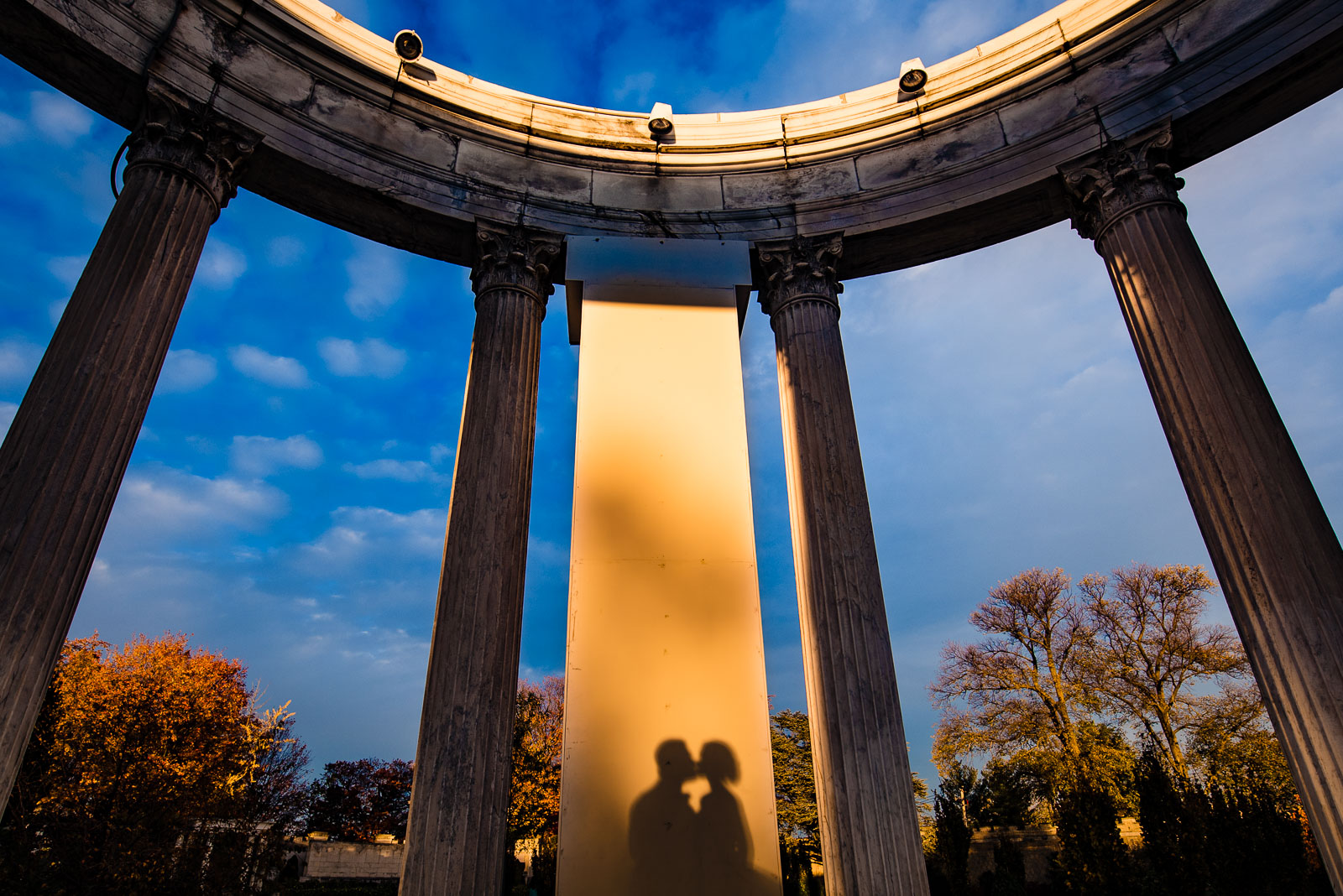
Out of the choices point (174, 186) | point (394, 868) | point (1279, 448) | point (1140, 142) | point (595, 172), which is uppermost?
point (595, 172)

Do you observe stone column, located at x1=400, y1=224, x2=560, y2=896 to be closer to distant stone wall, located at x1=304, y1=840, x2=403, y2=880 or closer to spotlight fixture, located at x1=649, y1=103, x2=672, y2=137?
spotlight fixture, located at x1=649, y1=103, x2=672, y2=137

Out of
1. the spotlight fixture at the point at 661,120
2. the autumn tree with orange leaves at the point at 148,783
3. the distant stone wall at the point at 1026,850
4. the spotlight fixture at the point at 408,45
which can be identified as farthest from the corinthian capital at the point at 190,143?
the distant stone wall at the point at 1026,850

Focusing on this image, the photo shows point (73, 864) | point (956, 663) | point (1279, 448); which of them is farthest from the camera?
point (956, 663)

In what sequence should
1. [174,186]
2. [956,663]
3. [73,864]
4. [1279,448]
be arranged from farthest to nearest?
[956,663] < [73,864] < [174,186] < [1279,448]

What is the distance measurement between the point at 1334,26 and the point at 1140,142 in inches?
148

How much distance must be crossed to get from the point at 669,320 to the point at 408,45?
994cm

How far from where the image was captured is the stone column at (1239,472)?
1116 cm

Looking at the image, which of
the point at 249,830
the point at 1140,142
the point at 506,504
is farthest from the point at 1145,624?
the point at 249,830

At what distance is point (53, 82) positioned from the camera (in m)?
15.3

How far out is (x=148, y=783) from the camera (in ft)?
126

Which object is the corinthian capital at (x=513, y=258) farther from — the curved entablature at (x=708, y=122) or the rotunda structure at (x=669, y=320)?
the curved entablature at (x=708, y=122)

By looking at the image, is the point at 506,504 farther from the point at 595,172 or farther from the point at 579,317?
the point at 595,172

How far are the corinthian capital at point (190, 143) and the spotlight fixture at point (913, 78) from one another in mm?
16814

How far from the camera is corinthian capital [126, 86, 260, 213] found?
14.8 metres
